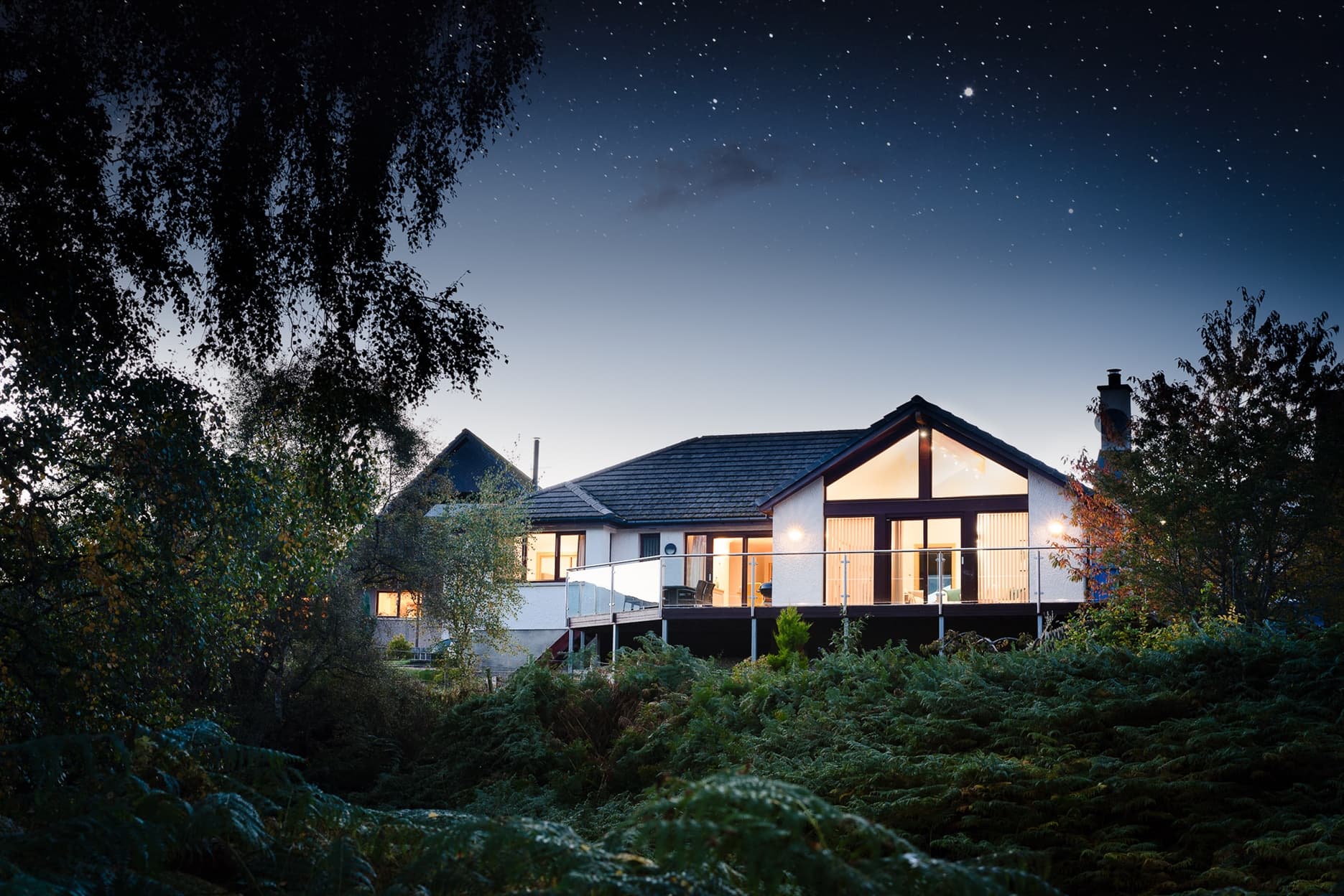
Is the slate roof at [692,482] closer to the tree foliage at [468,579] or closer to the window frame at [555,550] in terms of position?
the window frame at [555,550]

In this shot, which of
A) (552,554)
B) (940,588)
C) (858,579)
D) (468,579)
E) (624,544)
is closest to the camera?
(468,579)

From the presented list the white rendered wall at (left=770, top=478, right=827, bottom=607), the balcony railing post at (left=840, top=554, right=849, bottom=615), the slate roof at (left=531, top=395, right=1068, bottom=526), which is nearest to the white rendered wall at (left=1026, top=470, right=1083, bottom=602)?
the balcony railing post at (left=840, top=554, right=849, bottom=615)

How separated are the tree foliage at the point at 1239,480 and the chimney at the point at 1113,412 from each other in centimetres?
400

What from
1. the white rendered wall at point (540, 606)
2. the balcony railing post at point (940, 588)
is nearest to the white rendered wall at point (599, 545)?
the white rendered wall at point (540, 606)

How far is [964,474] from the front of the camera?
24.4m

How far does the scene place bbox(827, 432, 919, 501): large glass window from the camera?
24.7 metres

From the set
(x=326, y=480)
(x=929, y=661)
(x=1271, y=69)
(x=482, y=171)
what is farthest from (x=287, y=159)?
(x=1271, y=69)

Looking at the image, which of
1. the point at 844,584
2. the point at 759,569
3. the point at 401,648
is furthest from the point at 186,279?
the point at 759,569

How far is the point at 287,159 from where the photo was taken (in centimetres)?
904

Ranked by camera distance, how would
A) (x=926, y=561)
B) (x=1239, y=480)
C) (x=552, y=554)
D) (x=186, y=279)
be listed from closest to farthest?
(x=186, y=279) → (x=1239, y=480) → (x=926, y=561) → (x=552, y=554)

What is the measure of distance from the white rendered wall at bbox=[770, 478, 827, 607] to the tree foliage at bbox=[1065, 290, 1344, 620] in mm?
8003

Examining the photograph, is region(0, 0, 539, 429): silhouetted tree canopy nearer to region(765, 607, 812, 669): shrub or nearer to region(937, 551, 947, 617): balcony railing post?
region(765, 607, 812, 669): shrub

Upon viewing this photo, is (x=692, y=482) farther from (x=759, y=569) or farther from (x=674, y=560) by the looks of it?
(x=674, y=560)

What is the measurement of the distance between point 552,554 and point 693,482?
4222 mm
